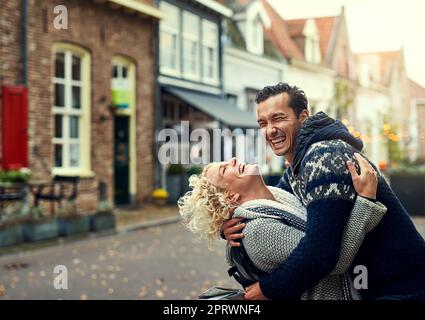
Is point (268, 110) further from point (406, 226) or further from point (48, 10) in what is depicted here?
point (48, 10)

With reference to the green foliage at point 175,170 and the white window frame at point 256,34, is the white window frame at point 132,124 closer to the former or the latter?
the green foliage at point 175,170

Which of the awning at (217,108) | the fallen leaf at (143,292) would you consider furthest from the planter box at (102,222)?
the awning at (217,108)

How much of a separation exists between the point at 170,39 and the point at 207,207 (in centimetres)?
1573

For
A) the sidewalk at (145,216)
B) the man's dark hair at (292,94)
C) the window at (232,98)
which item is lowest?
the sidewalk at (145,216)

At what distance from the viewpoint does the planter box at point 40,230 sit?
30.8 feet

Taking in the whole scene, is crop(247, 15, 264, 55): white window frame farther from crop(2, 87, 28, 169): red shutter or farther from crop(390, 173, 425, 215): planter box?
crop(2, 87, 28, 169): red shutter

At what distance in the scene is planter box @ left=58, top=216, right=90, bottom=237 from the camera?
1000 cm

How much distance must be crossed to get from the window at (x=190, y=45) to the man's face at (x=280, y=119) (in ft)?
52.1

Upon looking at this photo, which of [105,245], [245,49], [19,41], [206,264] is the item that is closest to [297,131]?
[206,264]

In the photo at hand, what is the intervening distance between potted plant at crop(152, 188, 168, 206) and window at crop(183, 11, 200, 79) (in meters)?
3.86

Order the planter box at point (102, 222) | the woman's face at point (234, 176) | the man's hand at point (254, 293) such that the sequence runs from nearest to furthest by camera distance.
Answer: the man's hand at point (254, 293), the woman's face at point (234, 176), the planter box at point (102, 222)

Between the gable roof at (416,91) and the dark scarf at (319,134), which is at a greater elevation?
the gable roof at (416,91)

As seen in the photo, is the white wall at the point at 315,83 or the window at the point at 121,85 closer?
the window at the point at 121,85

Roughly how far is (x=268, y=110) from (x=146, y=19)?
14445 millimetres
